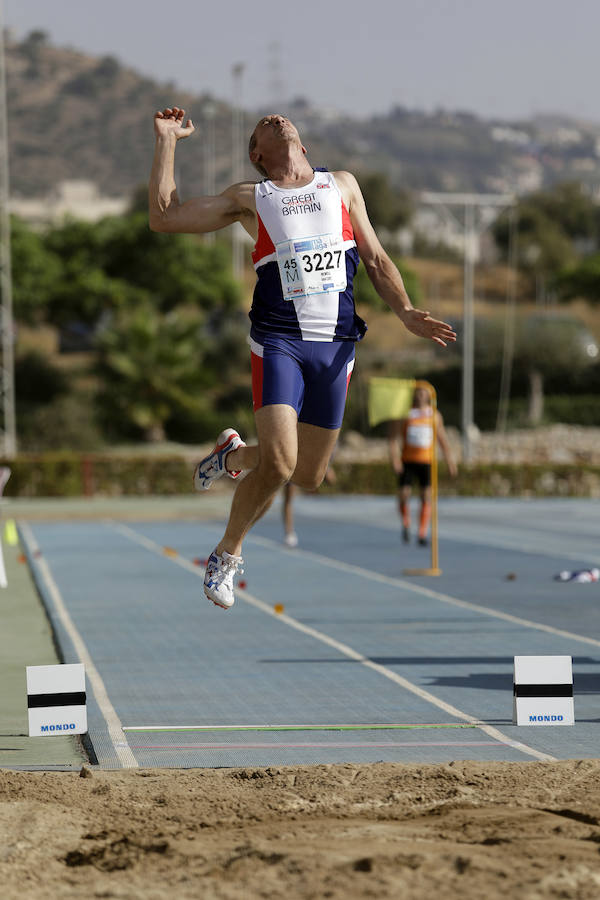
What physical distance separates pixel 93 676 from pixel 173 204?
4.32 m

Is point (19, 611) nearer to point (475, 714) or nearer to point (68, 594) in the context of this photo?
point (68, 594)

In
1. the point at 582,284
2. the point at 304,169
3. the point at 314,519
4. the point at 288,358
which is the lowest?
the point at 314,519

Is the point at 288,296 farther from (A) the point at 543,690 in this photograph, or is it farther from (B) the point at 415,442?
(B) the point at 415,442

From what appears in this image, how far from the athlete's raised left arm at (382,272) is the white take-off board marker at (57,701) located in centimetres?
241

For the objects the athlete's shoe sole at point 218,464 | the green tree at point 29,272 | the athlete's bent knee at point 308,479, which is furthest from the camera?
the green tree at point 29,272

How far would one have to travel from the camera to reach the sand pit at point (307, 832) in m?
4.24

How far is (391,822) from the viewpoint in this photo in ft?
17.0

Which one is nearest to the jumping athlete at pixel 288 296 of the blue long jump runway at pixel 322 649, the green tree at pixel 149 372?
the blue long jump runway at pixel 322 649

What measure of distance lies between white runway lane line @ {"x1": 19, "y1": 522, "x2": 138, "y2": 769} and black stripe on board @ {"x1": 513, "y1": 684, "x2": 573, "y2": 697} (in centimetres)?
204

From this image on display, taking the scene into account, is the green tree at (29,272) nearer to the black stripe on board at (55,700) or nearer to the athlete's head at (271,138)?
the black stripe on board at (55,700)

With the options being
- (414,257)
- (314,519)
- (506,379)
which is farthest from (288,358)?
(414,257)

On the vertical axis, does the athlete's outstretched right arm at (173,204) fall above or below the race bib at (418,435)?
above

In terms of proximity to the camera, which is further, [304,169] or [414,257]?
[414,257]

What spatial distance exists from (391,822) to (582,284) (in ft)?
247
